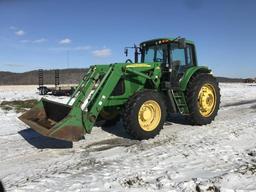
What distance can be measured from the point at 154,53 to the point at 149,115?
2.53 metres

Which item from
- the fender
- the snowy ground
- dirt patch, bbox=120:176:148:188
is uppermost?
the fender

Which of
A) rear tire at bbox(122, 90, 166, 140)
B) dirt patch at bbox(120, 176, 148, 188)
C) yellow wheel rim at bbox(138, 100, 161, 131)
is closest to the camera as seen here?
dirt patch at bbox(120, 176, 148, 188)

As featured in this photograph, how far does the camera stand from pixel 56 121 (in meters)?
9.10

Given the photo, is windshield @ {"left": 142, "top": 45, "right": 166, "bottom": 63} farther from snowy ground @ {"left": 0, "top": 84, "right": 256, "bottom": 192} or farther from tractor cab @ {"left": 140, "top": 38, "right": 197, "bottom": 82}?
snowy ground @ {"left": 0, "top": 84, "right": 256, "bottom": 192}

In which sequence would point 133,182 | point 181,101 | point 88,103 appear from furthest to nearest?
point 181,101 < point 88,103 < point 133,182

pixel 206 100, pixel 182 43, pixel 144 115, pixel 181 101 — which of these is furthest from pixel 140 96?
pixel 206 100

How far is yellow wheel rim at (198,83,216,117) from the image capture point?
36.2 feet

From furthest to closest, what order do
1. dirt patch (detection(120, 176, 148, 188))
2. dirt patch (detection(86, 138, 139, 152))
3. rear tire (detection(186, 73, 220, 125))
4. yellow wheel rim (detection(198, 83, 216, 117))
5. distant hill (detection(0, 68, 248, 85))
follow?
distant hill (detection(0, 68, 248, 85)) < yellow wheel rim (detection(198, 83, 216, 117)) < rear tire (detection(186, 73, 220, 125)) < dirt patch (detection(86, 138, 139, 152)) < dirt patch (detection(120, 176, 148, 188))

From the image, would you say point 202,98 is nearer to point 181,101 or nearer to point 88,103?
point 181,101

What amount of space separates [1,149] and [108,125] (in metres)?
3.19

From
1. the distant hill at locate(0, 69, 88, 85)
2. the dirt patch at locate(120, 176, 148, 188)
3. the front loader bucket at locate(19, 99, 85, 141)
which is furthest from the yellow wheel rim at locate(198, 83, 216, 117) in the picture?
the distant hill at locate(0, 69, 88, 85)

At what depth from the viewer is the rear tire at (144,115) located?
8.84 metres

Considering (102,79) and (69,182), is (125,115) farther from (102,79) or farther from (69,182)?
(69,182)

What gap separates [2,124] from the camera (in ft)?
39.2
